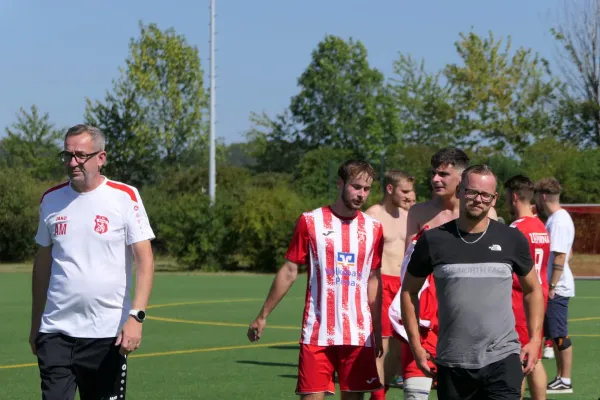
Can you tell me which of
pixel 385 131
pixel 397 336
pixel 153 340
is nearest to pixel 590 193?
pixel 153 340

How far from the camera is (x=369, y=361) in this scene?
727cm

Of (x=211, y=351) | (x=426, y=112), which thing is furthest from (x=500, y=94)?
(x=211, y=351)

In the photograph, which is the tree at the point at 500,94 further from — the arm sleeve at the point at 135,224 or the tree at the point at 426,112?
the arm sleeve at the point at 135,224

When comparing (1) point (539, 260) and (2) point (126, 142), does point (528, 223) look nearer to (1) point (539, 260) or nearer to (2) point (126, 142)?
(1) point (539, 260)

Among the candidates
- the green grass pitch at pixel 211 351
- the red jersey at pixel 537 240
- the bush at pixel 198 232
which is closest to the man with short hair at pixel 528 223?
the red jersey at pixel 537 240

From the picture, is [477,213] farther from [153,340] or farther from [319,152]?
[319,152]

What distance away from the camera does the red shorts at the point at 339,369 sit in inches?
283

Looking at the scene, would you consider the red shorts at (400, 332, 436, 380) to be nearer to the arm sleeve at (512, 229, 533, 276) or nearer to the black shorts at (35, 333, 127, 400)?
the arm sleeve at (512, 229, 533, 276)

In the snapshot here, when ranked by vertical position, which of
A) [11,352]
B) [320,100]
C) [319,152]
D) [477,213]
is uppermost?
[320,100]

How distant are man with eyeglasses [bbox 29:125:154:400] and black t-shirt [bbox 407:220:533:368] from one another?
5.44 feet

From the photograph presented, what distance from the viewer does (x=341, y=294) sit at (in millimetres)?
7270

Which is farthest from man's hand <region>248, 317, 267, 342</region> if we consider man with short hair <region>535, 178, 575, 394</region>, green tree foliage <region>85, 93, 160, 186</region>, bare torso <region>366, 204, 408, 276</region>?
green tree foliage <region>85, 93, 160, 186</region>

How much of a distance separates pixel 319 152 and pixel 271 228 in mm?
34482

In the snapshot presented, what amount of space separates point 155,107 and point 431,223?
57286 mm
